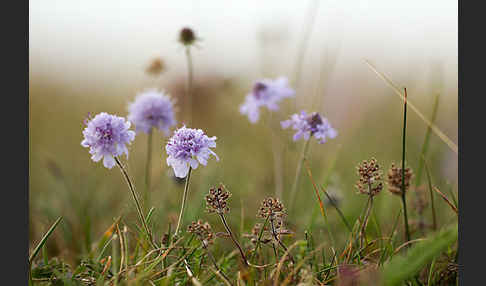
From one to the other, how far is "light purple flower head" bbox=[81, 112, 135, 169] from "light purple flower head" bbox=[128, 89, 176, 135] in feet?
1.45

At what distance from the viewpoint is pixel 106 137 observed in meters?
1.17

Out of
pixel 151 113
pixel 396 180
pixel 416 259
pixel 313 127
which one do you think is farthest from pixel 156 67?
pixel 416 259

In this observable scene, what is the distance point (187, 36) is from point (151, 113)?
1.31ft

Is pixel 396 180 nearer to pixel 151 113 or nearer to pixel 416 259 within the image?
pixel 416 259

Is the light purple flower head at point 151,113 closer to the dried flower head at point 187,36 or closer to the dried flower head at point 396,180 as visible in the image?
the dried flower head at point 187,36

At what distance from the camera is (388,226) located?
6.68ft

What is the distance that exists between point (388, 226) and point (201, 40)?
127 centimetres

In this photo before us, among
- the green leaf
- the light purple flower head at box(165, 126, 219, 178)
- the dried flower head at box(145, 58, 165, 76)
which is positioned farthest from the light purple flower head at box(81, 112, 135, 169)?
the dried flower head at box(145, 58, 165, 76)

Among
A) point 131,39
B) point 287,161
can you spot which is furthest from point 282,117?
point 131,39

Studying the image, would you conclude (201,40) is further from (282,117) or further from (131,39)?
(131,39)

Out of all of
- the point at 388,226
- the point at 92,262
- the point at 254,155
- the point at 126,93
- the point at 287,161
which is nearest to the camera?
the point at 92,262

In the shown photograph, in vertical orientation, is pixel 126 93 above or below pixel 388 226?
above

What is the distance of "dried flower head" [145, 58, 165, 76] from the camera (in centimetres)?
207

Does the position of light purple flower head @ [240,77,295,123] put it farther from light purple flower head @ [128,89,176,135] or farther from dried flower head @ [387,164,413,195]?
dried flower head @ [387,164,413,195]
